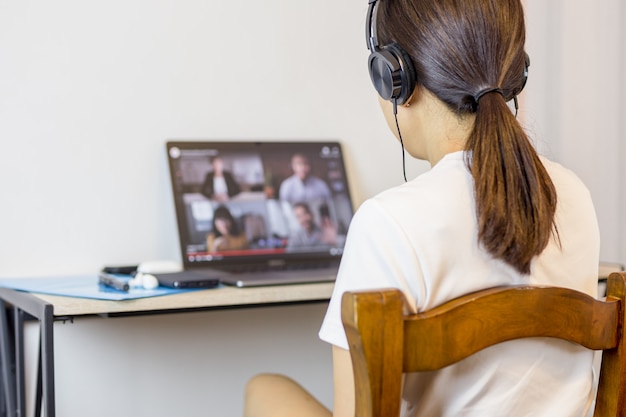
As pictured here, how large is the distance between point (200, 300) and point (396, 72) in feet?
2.05

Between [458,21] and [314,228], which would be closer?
[458,21]

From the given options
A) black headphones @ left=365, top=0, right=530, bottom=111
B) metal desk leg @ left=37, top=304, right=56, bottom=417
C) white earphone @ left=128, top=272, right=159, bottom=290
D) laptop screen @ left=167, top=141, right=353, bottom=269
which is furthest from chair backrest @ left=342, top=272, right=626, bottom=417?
laptop screen @ left=167, top=141, right=353, bottom=269

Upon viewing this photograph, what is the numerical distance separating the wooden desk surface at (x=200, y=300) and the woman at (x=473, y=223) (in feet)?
1.85

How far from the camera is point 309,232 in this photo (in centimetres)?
180

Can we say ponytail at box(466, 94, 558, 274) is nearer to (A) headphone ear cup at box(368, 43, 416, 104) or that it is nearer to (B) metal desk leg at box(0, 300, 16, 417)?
(A) headphone ear cup at box(368, 43, 416, 104)

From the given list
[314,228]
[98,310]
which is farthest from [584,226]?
[314,228]

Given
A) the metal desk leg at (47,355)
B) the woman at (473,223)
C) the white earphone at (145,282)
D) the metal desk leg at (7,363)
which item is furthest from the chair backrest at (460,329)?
the metal desk leg at (7,363)

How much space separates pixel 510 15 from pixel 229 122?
103cm

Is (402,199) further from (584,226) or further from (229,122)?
(229,122)

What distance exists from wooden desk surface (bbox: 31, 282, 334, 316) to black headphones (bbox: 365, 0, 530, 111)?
54 centimetres

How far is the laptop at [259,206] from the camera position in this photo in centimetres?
170

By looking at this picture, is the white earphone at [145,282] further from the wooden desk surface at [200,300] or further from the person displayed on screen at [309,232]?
the person displayed on screen at [309,232]

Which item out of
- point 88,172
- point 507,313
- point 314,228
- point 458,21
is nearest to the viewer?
point 507,313

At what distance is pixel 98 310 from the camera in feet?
4.10
